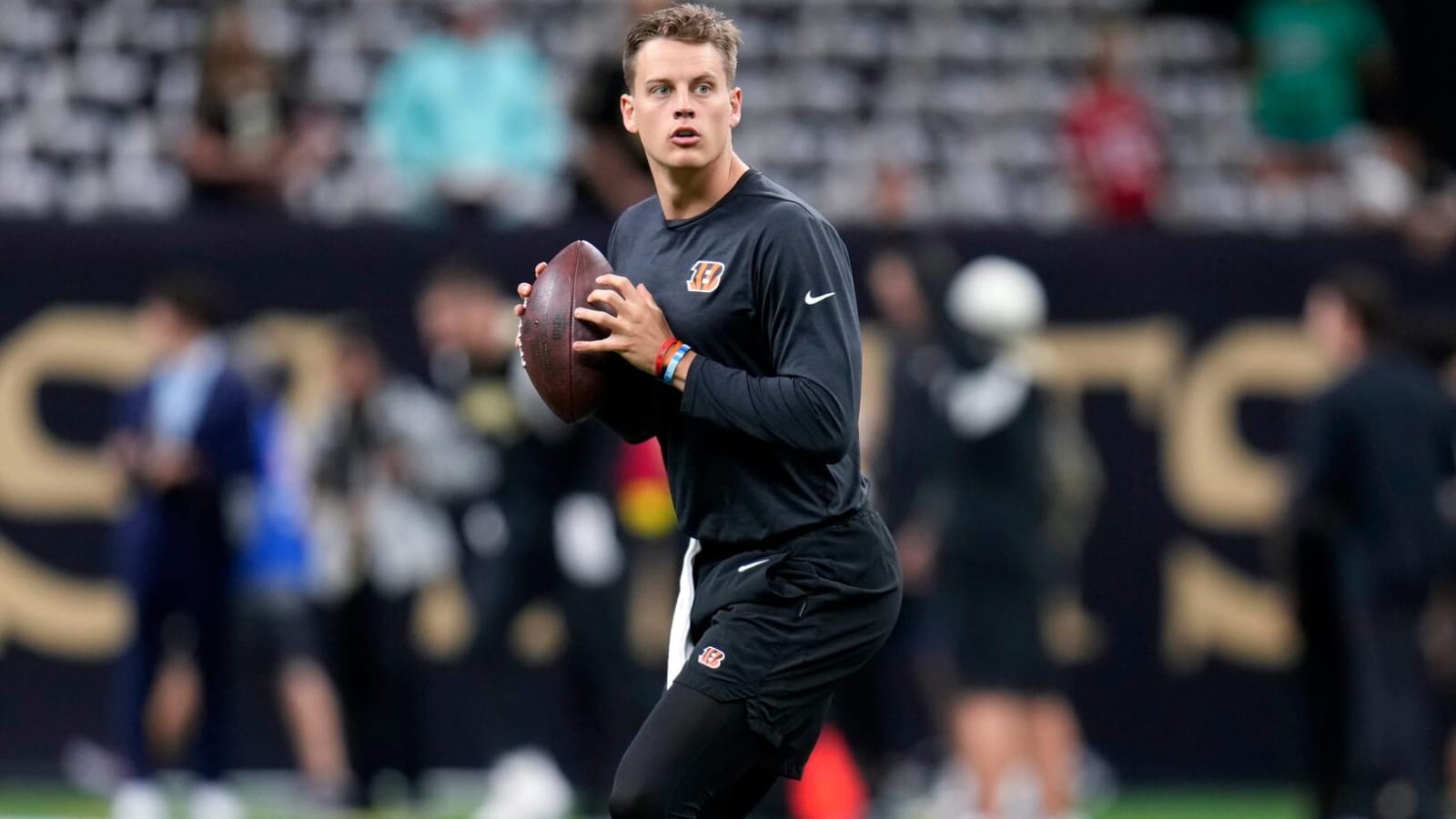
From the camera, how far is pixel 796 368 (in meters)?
5.53

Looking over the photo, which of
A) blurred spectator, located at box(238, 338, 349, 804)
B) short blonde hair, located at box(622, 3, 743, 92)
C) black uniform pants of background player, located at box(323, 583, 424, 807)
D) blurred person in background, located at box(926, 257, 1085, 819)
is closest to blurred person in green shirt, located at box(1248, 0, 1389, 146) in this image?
blurred person in background, located at box(926, 257, 1085, 819)

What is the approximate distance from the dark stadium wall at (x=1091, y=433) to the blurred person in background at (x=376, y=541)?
1084 millimetres

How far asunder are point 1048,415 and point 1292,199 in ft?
16.3

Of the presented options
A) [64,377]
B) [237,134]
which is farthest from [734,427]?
[237,134]

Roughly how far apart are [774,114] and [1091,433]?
145 inches

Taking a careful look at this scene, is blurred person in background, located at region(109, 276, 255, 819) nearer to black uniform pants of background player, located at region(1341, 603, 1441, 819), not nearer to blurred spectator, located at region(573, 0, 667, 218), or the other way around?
blurred spectator, located at region(573, 0, 667, 218)

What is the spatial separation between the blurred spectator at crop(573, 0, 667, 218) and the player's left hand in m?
7.81

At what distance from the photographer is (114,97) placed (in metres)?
14.9

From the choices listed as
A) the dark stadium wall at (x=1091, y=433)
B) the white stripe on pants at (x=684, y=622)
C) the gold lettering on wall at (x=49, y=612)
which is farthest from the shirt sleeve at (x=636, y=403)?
the gold lettering on wall at (x=49, y=612)

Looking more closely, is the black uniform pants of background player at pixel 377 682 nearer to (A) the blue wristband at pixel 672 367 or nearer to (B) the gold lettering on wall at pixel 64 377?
(B) the gold lettering on wall at pixel 64 377

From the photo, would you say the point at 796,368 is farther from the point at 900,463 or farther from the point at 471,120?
the point at 471,120

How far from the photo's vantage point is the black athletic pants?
17.9 ft

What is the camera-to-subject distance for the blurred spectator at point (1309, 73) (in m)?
16.1

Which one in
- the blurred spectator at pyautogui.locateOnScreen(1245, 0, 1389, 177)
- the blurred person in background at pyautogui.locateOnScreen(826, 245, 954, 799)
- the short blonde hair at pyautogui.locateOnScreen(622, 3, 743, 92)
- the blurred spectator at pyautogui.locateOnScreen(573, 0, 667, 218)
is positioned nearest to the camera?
the short blonde hair at pyautogui.locateOnScreen(622, 3, 743, 92)
